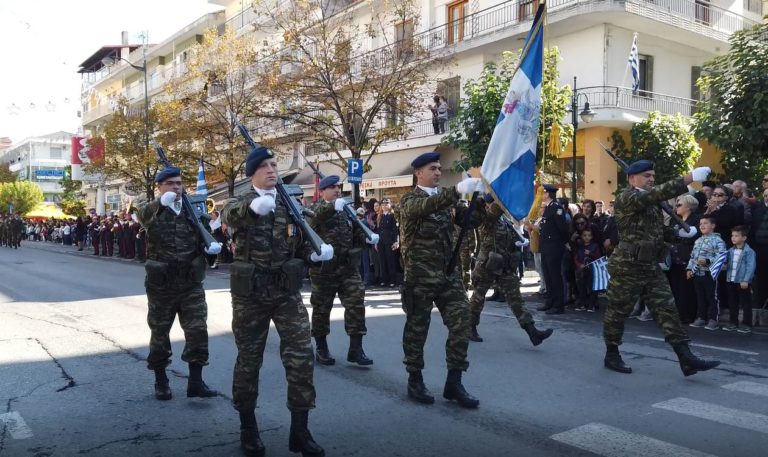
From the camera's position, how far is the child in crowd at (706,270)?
29.8ft

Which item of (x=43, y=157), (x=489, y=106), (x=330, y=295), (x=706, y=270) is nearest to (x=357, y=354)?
(x=330, y=295)

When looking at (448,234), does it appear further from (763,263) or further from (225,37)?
(225,37)

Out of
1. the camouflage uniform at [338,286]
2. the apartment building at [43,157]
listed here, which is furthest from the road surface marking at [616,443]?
the apartment building at [43,157]

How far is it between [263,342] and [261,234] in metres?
0.73

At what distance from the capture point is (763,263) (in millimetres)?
9297

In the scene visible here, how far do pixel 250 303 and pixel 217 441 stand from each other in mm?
989

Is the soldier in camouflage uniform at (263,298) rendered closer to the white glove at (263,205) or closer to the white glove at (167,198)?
the white glove at (263,205)

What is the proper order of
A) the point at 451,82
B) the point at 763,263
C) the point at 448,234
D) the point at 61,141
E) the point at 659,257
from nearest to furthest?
the point at 448,234
the point at 659,257
the point at 763,263
the point at 451,82
the point at 61,141

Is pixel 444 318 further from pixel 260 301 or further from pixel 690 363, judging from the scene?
pixel 690 363

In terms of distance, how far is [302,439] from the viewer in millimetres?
4277

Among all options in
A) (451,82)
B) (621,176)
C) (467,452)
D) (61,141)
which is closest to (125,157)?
(451,82)

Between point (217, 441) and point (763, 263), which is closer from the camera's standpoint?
point (217, 441)

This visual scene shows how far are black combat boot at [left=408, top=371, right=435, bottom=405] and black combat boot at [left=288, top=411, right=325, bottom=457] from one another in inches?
54.3

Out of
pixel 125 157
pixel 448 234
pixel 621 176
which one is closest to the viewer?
pixel 448 234
